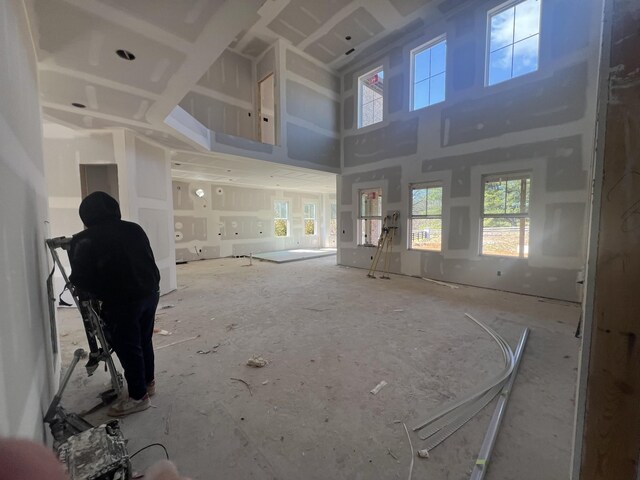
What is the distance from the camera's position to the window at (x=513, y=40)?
4.07m

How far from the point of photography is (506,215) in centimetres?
434

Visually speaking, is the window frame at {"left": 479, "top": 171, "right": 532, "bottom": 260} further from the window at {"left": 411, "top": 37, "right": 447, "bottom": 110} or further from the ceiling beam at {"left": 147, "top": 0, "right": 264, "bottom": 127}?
the ceiling beam at {"left": 147, "top": 0, "right": 264, "bottom": 127}

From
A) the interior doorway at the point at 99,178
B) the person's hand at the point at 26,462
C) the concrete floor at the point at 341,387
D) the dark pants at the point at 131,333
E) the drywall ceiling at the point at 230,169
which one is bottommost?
the concrete floor at the point at 341,387

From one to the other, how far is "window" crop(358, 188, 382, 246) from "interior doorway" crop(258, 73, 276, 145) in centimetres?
290

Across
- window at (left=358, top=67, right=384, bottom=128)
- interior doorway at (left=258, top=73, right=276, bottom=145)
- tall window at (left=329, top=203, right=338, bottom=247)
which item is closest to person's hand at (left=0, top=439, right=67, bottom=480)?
window at (left=358, top=67, right=384, bottom=128)

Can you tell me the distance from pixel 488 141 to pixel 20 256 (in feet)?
Result: 18.2

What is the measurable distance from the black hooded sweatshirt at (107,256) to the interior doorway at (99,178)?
3.32m

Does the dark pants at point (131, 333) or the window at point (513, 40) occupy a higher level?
the window at point (513, 40)

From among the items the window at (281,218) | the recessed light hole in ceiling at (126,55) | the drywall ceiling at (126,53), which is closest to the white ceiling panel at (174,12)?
the drywall ceiling at (126,53)

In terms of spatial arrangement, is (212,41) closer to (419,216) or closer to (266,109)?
(419,216)

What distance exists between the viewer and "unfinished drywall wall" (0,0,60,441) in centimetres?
92

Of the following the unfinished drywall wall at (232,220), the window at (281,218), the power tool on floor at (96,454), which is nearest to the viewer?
the power tool on floor at (96,454)

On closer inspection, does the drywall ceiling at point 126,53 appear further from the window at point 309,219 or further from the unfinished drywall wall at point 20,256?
the window at point 309,219

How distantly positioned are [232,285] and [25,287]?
391 centimetres
